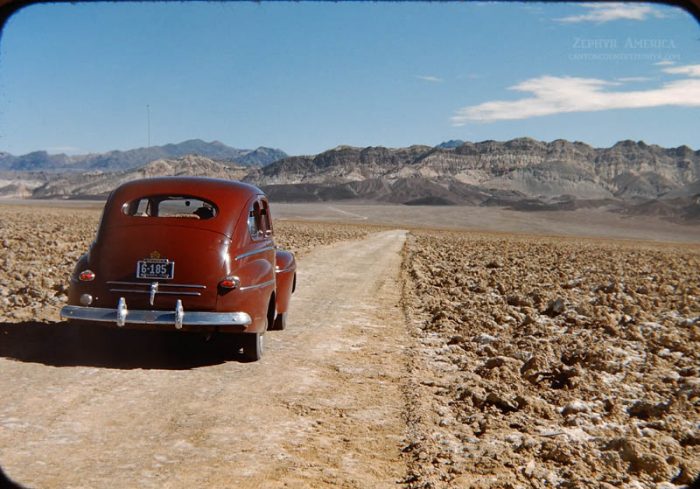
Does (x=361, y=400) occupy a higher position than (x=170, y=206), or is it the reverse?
(x=170, y=206)

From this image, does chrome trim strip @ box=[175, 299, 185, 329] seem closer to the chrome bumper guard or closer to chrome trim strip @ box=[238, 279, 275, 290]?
the chrome bumper guard

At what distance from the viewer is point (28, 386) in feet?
20.8

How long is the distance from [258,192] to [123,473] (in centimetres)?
491

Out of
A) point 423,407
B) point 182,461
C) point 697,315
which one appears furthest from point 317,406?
point 697,315

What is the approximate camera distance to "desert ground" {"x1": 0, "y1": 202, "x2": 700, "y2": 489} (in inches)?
192

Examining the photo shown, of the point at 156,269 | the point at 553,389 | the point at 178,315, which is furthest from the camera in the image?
the point at 553,389

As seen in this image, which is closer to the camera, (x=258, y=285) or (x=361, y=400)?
(x=361, y=400)

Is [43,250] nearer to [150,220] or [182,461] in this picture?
[150,220]

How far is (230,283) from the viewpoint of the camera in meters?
7.30

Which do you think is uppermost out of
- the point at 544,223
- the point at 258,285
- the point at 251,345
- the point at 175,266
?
the point at 175,266

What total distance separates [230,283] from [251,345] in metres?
1.03

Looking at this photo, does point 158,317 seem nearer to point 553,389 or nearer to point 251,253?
point 251,253

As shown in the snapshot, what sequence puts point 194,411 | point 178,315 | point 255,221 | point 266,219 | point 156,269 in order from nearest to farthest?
point 194,411 → point 178,315 → point 156,269 → point 255,221 → point 266,219

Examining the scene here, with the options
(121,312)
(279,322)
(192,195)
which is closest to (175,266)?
(121,312)
